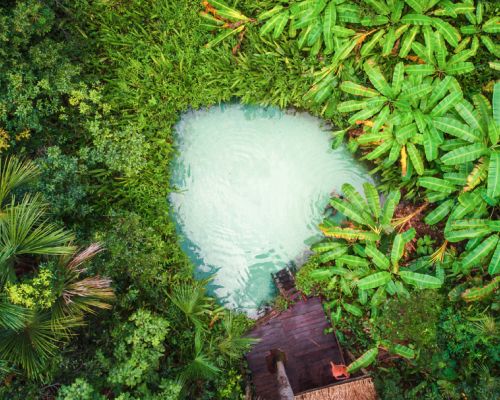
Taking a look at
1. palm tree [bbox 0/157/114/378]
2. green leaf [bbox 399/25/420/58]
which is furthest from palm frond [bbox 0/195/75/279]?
green leaf [bbox 399/25/420/58]

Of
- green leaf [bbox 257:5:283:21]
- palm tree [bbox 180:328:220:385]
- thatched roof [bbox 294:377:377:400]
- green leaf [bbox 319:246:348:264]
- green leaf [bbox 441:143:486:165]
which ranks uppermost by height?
green leaf [bbox 257:5:283:21]

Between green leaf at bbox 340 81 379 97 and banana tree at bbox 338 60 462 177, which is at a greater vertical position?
green leaf at bbox 340 81 379 97

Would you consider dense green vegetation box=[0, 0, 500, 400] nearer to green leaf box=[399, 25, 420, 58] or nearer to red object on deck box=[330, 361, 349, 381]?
green leaf box=[399, 25, 420, 58]

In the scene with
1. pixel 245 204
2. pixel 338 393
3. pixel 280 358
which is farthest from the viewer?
pixel 245 204

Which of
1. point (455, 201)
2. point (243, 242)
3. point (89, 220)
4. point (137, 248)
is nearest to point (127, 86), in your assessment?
point (89, 220)

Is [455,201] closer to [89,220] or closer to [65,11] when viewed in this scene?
[89,220]

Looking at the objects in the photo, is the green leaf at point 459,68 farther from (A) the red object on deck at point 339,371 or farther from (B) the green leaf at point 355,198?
(A) the red object on deck at point 339,371
